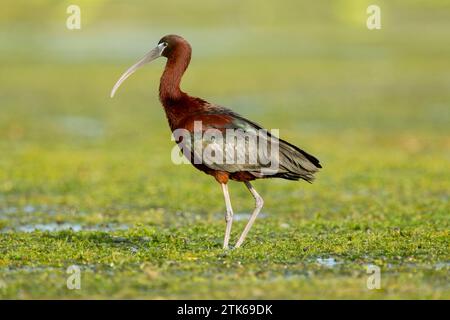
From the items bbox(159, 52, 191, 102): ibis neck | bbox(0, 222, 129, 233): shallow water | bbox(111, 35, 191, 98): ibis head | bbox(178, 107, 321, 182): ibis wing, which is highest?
bbox(111, 35, 191, 98): ibis head

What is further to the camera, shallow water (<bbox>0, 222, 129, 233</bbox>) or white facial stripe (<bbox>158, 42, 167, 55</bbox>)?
shallow water (<bbox>0, 222, 129, 233</bbox>)

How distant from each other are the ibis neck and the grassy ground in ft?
5.62

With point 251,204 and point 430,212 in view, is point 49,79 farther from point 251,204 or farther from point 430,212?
point 430,212

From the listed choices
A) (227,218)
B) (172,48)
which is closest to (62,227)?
(227,218)

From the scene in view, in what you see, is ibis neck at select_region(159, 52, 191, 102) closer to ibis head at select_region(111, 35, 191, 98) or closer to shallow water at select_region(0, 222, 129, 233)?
ibis head at select_region(111, 35, 191, 98)

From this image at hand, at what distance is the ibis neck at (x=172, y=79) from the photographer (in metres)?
10.6

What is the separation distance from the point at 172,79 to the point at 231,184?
5642 mm

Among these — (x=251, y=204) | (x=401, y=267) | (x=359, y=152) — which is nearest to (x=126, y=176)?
(x=251, y=204)

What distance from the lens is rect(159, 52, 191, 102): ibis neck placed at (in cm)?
1063

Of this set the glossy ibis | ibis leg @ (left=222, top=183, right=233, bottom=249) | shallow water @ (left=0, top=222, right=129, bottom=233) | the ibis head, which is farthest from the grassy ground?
the ibis head

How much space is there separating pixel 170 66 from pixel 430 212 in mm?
4583

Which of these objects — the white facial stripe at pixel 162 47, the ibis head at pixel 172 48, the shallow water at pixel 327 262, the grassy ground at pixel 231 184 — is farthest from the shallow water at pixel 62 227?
the shallow water at pixel 327 262

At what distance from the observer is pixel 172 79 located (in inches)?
424
